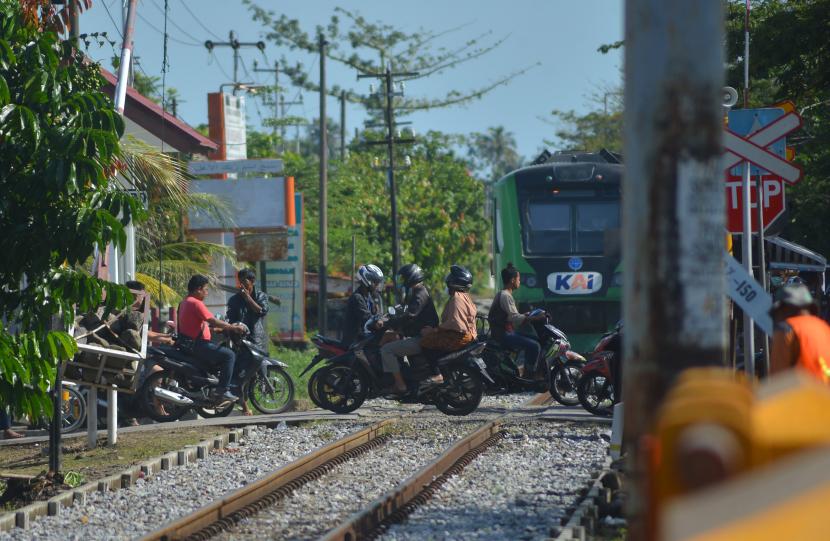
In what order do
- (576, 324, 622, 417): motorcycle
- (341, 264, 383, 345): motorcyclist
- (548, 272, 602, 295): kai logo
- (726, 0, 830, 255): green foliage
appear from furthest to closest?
(548, 272, 602, 295): kai logo < (726, 0, 830, 255): green foliage < (341, 264, 383, 345): motorcyclist < (576, 324, 622, 417): motorcycle

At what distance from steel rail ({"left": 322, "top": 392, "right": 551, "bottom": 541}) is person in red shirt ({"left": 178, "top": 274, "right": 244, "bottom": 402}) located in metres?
3.35

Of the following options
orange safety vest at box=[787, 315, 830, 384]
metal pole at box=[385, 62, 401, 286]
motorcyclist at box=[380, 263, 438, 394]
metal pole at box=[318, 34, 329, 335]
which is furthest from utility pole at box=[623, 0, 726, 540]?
metal pole at box=[385, 62, 401, 286]

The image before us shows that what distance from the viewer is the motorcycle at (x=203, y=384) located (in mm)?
14750

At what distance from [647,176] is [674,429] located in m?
1.35

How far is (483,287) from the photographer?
8856cm

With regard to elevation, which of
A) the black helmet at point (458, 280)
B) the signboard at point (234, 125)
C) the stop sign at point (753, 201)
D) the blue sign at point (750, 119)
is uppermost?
the signboard at point (234, 125)

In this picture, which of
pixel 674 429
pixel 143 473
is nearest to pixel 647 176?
pixel 674 429

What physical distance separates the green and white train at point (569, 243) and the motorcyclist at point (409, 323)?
5.87m

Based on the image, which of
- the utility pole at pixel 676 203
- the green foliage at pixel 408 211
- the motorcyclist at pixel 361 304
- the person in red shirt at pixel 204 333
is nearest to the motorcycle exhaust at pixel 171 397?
the person in red shirt at pixel 204 333

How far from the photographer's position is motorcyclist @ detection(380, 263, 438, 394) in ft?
47.1

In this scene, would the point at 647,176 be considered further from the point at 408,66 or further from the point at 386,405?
the point at 408,66

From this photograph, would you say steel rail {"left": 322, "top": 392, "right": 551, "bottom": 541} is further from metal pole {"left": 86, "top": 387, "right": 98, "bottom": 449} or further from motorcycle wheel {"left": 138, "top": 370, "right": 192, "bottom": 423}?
motorcycle wheel {"left": 138, "top": 370, "right": 192, "bottom": 423}

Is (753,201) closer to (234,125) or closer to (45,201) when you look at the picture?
(45,201)

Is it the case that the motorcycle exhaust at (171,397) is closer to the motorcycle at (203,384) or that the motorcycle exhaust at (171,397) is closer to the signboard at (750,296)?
the motorcycle at (203,384)
